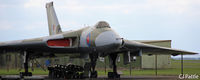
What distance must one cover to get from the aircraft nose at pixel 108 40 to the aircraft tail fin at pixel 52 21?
8466mm

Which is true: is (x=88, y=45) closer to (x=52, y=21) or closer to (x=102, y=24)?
(x=102, y=24)

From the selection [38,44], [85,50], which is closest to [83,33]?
[85,50]

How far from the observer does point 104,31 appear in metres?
16.9

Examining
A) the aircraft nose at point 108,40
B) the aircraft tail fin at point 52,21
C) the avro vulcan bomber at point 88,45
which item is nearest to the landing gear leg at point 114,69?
the avro vulcan bomber at point 88,45

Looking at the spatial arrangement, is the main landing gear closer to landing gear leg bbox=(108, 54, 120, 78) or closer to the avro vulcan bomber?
the avro vulcan bomber

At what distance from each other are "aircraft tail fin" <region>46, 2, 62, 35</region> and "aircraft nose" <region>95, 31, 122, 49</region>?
8466 mm

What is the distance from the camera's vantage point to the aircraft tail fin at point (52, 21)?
82.1ft

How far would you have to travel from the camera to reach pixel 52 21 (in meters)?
25.6

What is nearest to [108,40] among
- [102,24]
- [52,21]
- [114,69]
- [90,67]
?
[102,24]

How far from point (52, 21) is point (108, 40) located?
10.3 meters

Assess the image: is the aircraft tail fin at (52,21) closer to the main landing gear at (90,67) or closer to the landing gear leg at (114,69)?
the landing gear leg at (114,69)

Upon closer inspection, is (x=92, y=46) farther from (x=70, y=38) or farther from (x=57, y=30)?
(x=57, y=30)

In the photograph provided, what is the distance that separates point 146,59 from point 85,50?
66.4 feet

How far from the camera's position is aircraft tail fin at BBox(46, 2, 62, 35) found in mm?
25036
